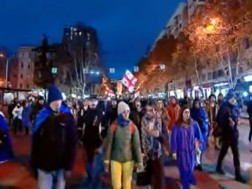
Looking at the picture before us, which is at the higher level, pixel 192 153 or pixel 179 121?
pixel 179 121

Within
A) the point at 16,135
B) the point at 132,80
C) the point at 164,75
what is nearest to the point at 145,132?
the point at 16,135

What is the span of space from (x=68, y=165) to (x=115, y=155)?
1.39 meters

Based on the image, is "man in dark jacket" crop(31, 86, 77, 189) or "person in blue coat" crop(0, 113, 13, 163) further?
"person in blue coat" crop(0, 113, 13, 163)

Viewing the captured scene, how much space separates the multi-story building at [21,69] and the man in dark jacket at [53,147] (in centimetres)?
12887

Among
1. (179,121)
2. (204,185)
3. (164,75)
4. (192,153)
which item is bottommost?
(204,185)

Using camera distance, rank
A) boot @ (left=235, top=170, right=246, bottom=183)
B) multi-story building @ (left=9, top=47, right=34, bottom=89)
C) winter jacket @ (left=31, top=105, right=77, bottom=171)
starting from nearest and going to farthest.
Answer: winter jacket @ (left=31, top=105, right=77, bottom=171)
boot @ (left=235, top=170, right=246, bottom=183)
multi-story building @ (left=9, top=47, right=34, bottom=89)

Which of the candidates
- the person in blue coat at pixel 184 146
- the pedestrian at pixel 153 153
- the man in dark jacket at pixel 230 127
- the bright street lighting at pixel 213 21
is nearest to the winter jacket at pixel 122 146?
the pedestrian at pixel 153 153

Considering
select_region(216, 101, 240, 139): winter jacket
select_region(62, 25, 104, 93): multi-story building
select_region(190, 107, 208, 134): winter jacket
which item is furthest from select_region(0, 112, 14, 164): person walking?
select_region(62, 25, 104, 93): multi-story building

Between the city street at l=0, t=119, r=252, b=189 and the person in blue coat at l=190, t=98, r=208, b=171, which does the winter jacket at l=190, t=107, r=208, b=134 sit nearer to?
the person in blue coat at l=190, t=98, r=208, b=171

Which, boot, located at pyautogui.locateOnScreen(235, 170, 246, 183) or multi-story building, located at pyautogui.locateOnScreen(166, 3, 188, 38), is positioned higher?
multi-story building, located at pyautogui.locateOnScreen(166, 3, 188, 38)

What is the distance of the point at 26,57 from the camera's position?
136500 mm

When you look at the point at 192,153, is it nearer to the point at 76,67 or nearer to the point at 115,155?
the point at 115,155

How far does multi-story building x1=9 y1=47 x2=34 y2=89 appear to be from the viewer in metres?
133

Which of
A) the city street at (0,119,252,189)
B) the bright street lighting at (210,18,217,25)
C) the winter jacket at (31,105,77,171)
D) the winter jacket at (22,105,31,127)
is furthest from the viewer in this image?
the bright street lighting at (210,18,217,25)
